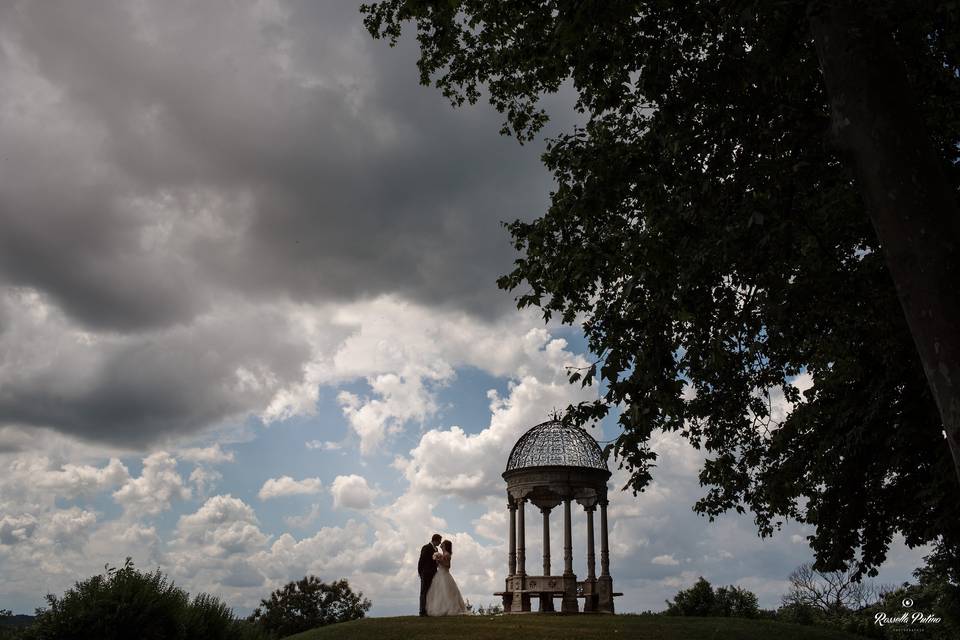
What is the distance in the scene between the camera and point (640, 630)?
1784 centimetres

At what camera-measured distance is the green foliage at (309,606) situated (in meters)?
33.6

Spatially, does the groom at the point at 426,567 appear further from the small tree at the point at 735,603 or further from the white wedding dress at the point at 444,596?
the small tree at the point at 735,603

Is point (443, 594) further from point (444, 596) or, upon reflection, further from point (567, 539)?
point (567, 539)

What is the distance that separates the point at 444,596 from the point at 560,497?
285 inches

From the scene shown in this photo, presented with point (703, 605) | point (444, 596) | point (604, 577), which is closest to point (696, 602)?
point (703, 605)

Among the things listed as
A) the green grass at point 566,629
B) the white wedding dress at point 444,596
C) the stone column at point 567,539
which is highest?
the stone column at point 567,539

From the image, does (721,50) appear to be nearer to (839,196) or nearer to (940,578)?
(839,196)

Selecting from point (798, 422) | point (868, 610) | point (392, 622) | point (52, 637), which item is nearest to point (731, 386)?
point (798, 422)

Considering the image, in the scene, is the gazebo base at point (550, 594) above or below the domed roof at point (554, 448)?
below

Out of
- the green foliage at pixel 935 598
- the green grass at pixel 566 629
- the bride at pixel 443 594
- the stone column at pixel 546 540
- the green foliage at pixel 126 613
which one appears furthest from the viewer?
the stone column at pixel 546 540

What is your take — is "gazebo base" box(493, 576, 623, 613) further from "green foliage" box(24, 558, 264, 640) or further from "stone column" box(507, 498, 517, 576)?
"green foliage" box(24, 558, 264, 640)

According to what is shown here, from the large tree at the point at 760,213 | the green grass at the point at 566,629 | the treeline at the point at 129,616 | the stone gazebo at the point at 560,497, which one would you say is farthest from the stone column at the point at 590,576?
the treeline at the point at 129,616

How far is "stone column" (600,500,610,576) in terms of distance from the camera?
27.9 meters

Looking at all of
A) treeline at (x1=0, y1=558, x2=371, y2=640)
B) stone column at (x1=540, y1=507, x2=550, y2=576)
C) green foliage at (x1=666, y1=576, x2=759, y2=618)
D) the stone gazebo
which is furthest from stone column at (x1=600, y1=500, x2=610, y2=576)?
treeline at (x1=0, y1=558, x2=371, y2=640)
